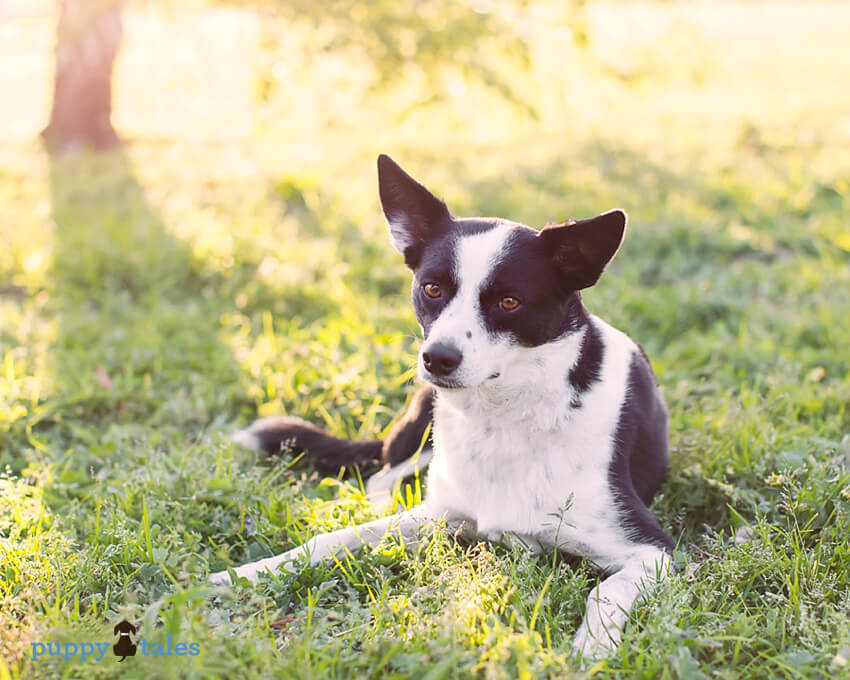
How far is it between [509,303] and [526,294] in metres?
0.06

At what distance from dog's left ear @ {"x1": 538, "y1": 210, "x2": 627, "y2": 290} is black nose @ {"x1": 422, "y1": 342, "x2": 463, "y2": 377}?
17.1 inches

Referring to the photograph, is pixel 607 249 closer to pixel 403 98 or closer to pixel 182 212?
pixel 182 212

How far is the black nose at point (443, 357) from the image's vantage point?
92.2 inches

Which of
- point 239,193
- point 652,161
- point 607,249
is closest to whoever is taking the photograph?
point 607,249

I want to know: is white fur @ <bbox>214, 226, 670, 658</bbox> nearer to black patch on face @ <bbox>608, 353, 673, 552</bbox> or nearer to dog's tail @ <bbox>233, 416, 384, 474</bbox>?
black patch on face @ <bbox>608, 353, 673, 552</bbox>

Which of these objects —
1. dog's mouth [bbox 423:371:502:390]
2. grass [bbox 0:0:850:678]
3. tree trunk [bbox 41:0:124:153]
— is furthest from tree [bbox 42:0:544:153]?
dog's mouth [bbox 423:371:502:390]

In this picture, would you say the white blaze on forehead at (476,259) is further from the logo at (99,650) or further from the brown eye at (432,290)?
the logo at (99,650)

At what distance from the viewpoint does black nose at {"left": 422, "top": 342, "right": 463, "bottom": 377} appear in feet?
7.68

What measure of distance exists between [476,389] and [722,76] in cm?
1261

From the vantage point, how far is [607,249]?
2.42 m

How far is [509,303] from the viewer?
2424 mm

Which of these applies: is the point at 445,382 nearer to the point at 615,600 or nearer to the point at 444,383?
the point at 444,383

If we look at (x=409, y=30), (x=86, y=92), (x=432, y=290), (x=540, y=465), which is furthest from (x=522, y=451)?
(x=86, y=92)

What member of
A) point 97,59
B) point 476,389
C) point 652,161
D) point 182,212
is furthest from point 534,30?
point 97,59
